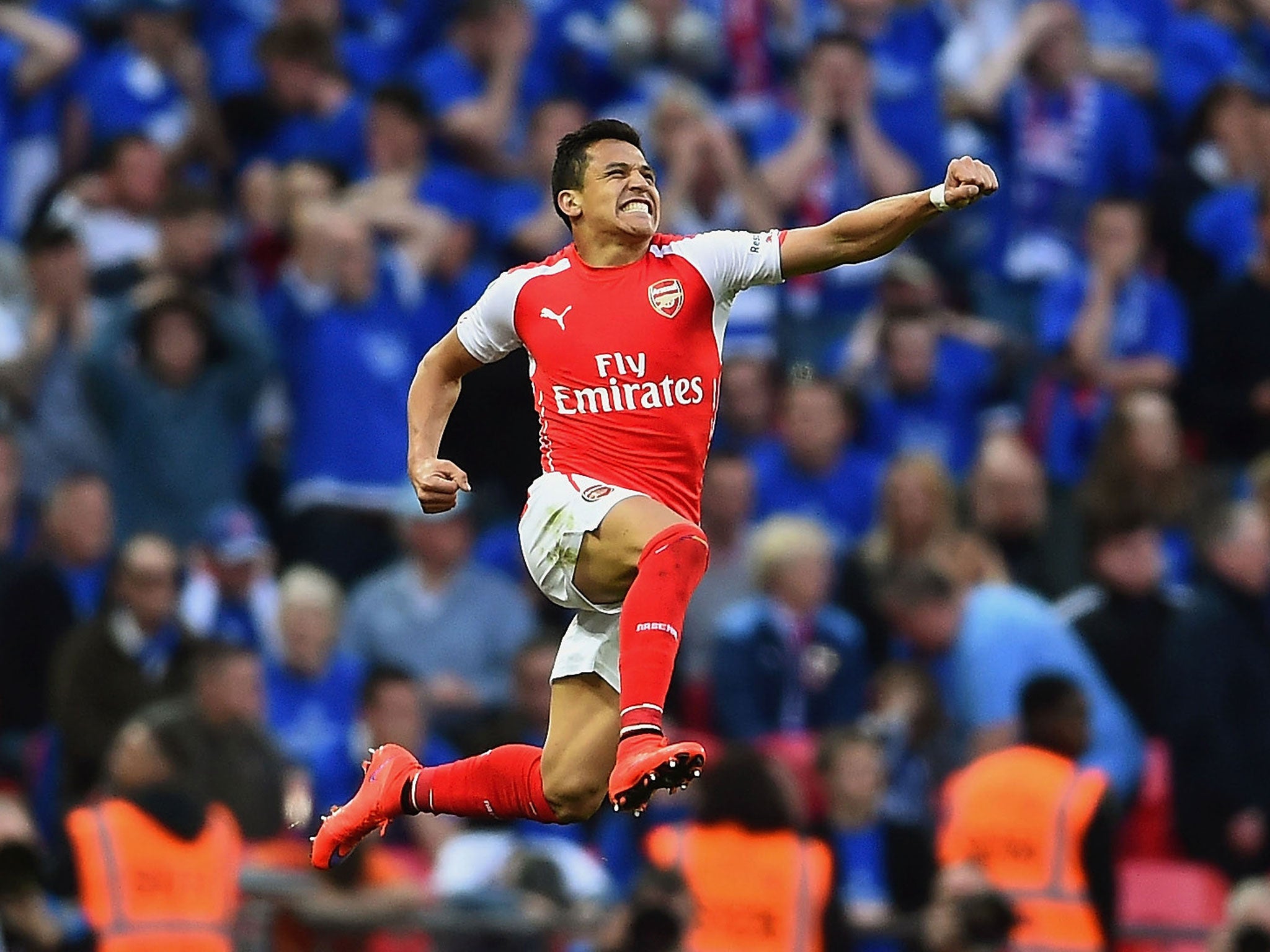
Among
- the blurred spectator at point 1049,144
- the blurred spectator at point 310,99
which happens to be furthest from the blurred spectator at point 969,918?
the blurred spectator at point 310,99

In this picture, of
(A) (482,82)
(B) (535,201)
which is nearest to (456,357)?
(B) (535,201)

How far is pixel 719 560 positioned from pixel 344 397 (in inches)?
76.2

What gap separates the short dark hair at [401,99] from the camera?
1329cm

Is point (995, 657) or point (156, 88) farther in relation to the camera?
point (156, 88)

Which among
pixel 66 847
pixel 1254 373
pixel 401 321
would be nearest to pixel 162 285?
pixel 401 321

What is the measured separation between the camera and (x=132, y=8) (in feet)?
46.3

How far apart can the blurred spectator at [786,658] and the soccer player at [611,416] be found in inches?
173

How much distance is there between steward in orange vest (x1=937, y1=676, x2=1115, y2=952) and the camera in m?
9.98

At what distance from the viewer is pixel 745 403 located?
41.8 ft

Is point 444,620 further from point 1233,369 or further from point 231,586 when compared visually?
point 1233,369

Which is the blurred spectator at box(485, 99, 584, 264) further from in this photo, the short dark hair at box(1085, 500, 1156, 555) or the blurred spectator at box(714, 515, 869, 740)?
the short dark hair at box(1085, 500, 1156, 555)

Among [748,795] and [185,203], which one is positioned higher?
[185,203]

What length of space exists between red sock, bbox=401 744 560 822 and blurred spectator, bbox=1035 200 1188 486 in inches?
262

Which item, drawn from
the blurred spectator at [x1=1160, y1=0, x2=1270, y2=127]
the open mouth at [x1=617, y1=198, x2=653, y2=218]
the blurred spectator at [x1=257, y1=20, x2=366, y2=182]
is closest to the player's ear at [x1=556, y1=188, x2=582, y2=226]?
the open mouth at [x1=617, y1=198, x2=653, y2=218]
